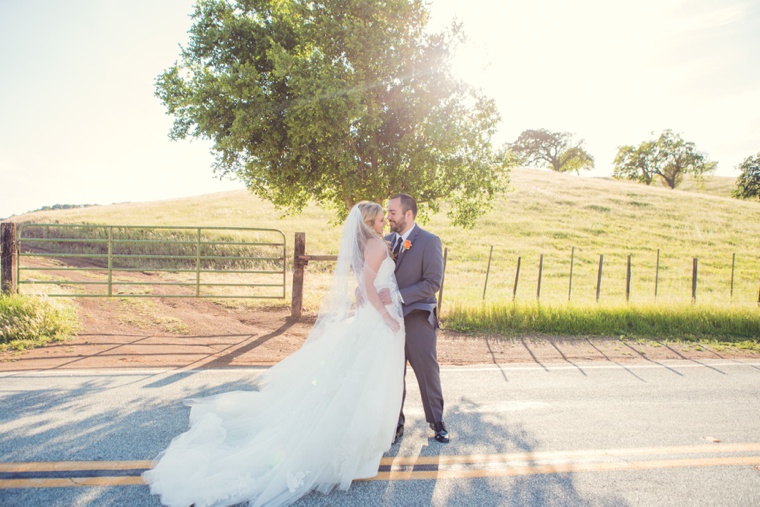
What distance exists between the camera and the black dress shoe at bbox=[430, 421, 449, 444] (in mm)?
4777

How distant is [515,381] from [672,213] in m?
37.3

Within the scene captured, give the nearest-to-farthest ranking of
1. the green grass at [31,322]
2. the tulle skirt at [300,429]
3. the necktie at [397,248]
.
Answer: the tulle skirt at [300,429] → the necktie at [397,248] → the green grass at [31,322]

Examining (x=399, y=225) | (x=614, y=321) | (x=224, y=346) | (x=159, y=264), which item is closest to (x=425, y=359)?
(x=399, y=225)

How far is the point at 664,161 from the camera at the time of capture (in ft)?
238

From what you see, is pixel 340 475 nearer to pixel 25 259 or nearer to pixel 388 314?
pixel 388 314

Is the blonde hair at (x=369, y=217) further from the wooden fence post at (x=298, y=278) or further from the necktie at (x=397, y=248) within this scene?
the wooden fence post at (x=298, y=278)

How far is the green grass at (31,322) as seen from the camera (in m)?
8.48

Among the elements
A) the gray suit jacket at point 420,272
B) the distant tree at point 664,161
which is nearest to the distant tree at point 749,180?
the distant tree at point 664,161

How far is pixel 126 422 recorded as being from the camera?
5016 mm

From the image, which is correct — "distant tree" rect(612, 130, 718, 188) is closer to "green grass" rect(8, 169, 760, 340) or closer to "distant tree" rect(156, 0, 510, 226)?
"green grass" rect(8, 169, 760, 340)

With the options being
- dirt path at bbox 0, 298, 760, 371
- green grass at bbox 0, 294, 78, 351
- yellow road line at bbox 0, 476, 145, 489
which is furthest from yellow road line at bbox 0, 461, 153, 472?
green grass at bbox 0, 294, 78, 351

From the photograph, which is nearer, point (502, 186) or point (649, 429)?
point (649, 429)

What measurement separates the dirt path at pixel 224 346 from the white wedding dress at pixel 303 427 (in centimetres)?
328

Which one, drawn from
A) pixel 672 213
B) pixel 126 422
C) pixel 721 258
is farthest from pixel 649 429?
pixel 672 213
